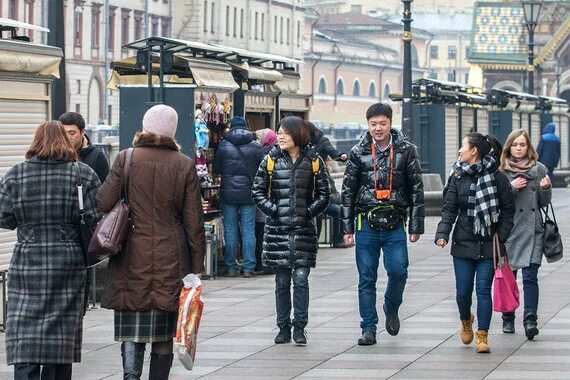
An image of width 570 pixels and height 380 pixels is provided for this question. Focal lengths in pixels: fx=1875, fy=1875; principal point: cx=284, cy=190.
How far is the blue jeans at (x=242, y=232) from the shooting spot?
18766 mm

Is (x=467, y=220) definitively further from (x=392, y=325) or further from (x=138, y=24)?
(x=138, y=24)

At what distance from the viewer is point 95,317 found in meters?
14.8

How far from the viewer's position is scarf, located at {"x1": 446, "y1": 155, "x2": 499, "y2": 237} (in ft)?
41.7

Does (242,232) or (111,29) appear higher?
(111,29)

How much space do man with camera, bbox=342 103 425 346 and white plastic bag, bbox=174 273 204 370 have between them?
10.2 ft

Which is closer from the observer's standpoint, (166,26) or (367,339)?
(367,339)

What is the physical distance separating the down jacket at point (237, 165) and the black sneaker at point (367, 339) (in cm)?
577

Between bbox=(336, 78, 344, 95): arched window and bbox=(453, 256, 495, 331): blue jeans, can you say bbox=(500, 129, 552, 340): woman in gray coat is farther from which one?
bbox=(336, 78, 344, 95): arched window

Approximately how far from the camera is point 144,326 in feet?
32.8

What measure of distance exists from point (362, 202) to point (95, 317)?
2835 millimetres

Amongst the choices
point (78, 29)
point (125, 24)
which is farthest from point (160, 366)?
point (125, 24)

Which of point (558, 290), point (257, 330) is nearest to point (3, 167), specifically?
point (257, 330)

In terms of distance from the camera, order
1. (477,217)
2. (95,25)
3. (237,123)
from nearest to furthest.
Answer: (477,217)
(237,123)
(95,25)

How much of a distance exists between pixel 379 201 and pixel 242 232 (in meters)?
5.97
